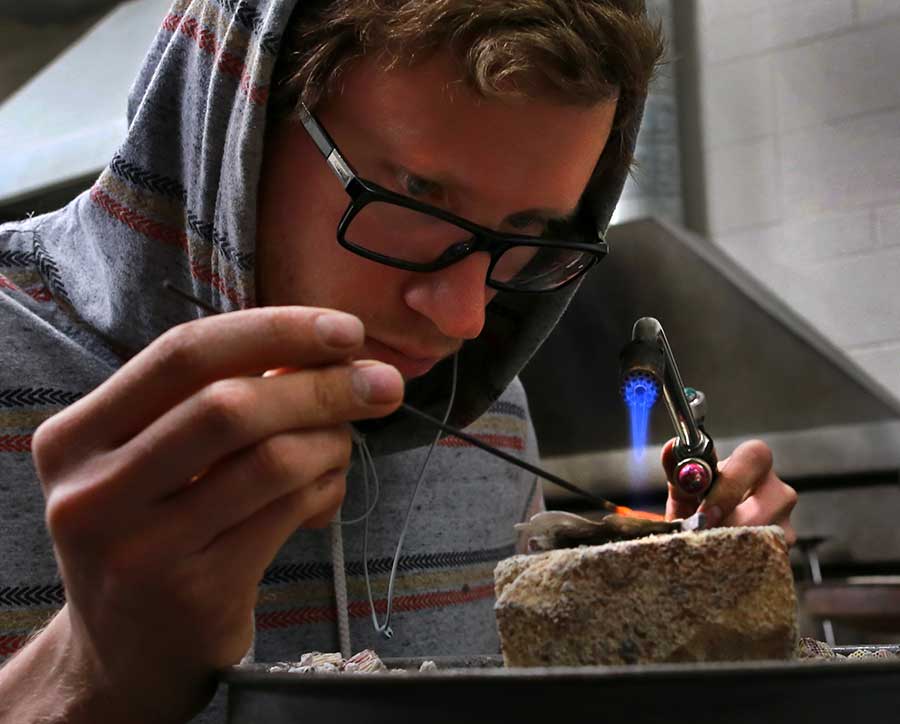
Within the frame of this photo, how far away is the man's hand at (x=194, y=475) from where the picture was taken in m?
0.60

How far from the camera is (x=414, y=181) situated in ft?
3.10

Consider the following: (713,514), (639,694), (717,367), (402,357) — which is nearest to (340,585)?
(402,357)

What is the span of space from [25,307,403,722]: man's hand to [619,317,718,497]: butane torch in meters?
0.30

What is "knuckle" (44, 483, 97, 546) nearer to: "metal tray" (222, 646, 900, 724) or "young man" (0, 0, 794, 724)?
"young man" (0, 0, 794, 724)

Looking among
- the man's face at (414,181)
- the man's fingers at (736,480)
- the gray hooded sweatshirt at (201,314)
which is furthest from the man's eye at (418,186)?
the man's fingers at (736,480)

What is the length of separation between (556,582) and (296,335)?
21 cm

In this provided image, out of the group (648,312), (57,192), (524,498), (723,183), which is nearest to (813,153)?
(723,183)

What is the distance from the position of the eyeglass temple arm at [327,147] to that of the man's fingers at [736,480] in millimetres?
475

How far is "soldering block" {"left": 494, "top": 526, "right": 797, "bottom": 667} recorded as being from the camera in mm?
629

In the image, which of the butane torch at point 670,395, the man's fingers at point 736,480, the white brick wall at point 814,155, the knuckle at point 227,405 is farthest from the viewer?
the white brick wall at point 814,155

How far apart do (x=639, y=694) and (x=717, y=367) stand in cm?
233

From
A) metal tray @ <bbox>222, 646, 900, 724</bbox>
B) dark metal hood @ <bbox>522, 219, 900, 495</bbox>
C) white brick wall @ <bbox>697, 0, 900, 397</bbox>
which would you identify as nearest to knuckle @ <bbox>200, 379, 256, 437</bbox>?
metal tray @ <bbox>222, 646, 900, 724</bbox>

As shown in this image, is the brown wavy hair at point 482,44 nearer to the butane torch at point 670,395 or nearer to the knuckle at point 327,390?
the butane torch at point 670,395

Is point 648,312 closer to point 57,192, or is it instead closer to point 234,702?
point 57,192
